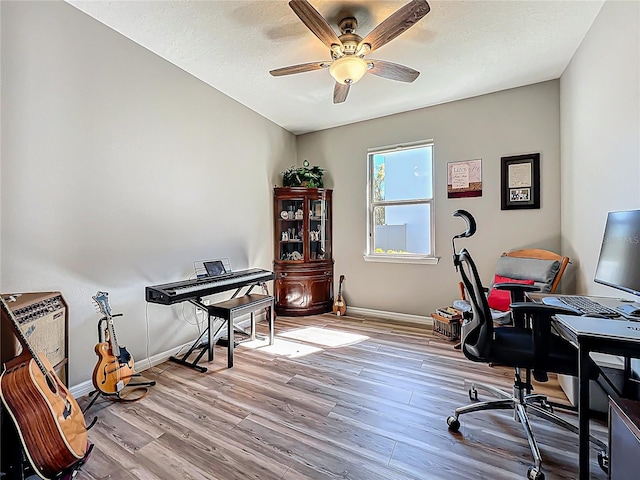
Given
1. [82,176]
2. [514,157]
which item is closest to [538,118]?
[514,157]

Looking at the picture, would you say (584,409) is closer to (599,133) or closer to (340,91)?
(599,133)

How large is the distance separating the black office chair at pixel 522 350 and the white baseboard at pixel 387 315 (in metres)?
1.74

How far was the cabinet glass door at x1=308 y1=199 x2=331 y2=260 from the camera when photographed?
4.03 m

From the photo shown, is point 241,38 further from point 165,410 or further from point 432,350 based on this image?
point 432,350

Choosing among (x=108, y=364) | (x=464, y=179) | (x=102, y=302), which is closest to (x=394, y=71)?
(x=464, y=179)

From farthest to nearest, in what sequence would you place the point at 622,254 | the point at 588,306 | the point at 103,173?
1. the point at 103,173
2. the point at 588,306
3. the point at 622,254

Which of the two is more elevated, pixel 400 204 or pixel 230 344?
pixel 400 204

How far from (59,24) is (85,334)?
2.16 metres

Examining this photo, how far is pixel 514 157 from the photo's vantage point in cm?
308

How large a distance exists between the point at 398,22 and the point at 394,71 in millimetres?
565

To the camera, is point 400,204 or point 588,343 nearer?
point 588,343

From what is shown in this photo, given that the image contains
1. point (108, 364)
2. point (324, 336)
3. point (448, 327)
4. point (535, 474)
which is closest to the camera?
point (535, 474)

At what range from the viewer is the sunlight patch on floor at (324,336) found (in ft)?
9.85

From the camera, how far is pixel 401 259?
146 inches
